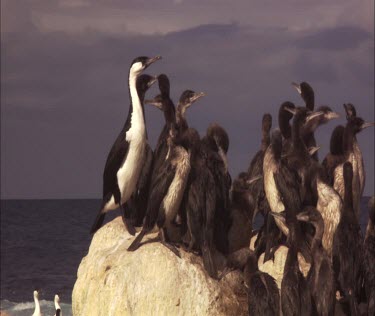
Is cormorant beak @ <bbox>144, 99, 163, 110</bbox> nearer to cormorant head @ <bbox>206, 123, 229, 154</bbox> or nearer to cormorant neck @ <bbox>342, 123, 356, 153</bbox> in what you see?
cormorant head @ <bbox>206, 123, 229, 154</bbox>

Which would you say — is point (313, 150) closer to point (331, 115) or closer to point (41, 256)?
point (331, 115)

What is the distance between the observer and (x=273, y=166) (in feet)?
43.4

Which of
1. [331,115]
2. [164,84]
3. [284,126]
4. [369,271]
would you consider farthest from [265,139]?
[369,271]

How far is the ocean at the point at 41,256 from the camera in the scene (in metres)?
46.6

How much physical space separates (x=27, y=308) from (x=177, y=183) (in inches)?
1119

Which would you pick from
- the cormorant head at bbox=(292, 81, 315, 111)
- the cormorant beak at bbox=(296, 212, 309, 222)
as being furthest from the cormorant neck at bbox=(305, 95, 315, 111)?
the cormorant beak at bbox=(296, 212, 309, 222)

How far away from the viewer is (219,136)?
13.8m

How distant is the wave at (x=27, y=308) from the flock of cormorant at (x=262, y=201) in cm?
2166

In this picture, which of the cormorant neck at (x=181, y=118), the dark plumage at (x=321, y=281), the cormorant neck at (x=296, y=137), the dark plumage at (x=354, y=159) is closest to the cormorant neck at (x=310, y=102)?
the dark plumage at (x=354, y=159)

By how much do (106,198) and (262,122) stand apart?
2339mm

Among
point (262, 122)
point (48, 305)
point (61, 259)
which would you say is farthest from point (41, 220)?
point (262, 122)

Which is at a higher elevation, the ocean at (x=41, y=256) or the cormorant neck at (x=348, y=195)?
the ocean at (x=41, y=256)

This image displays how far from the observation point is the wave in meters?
37.4

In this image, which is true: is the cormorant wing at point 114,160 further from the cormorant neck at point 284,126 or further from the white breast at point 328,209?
the white breast at point 328,209
